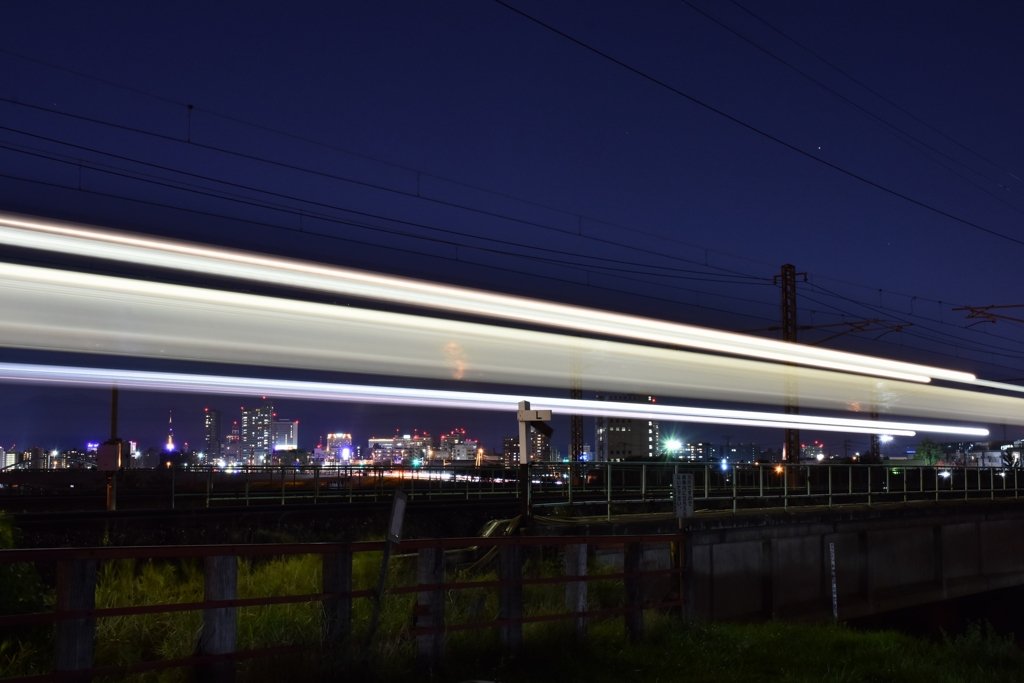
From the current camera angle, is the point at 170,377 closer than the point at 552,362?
Yes

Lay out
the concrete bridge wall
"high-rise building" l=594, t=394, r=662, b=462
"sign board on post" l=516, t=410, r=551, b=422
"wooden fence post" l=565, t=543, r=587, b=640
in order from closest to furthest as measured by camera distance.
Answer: "wooden fence post" l=565, t=543, r=587, b=640 → "sign board on post" l=516, t=410, r=551, b=422 → the concrete bridge wall → "high-rise building" l=594, t=394, r=662, b=462

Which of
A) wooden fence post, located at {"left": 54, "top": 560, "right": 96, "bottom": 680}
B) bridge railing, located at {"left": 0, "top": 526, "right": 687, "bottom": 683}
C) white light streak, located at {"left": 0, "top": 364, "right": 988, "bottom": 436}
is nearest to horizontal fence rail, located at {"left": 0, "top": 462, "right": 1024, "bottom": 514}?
white light streak, located at {"left": 0, "top": 364, "right": 988, "bottom": 436}

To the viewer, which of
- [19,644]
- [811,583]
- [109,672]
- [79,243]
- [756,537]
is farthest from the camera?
[811,583]

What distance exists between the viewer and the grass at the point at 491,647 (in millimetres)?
7410

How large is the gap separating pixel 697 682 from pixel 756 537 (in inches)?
358

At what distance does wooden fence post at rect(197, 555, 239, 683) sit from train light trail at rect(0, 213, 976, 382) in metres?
8.13

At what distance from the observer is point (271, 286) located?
14922mm

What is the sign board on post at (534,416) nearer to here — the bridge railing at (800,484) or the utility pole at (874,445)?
the bridge railing at (800,484)

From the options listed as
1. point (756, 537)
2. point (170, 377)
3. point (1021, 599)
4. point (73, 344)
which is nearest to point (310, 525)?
point (170, 377)

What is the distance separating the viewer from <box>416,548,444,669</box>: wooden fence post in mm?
8047

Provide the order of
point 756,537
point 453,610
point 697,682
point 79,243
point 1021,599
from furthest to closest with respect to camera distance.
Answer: point 1021,599
point 756,537
point 79,243
point 453,610
point 697,682

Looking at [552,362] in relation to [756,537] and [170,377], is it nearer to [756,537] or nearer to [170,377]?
[756,537]

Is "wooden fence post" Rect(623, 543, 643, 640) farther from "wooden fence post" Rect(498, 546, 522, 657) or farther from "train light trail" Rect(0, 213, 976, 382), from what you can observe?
"train light trail" Rect(0, 213, 976, 382)

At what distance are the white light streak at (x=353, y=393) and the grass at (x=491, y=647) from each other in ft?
10.9
